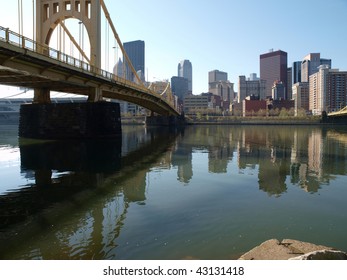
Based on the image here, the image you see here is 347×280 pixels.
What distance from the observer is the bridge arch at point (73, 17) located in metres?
48.9

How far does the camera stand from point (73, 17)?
50406mm

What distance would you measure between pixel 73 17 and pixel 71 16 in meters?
0.33

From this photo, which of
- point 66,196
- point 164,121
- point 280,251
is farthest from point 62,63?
point 164,121

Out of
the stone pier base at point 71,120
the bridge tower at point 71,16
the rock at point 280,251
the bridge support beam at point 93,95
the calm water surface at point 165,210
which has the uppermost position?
the bridge tower at point 71,16

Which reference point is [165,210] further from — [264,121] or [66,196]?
[264,121]

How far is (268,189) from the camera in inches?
685

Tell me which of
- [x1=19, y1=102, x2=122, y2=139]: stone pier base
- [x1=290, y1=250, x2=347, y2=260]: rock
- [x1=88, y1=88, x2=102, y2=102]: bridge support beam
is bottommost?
[x1=290, y1=250, x2=347, y2=260]: rock

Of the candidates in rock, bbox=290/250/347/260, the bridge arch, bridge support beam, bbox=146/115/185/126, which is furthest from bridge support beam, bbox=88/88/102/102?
bridge support beam, bbox=146/115/185/126

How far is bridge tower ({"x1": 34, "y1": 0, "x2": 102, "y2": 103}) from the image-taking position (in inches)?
1928

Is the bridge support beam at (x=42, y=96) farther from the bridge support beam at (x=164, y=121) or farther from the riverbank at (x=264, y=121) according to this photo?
the riverbank at (x=264, y=121)

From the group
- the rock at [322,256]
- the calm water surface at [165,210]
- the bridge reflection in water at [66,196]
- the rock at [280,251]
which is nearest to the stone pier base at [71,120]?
the bridge reflection in water at [66,196]

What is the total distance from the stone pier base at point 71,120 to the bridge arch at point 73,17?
7.25 m

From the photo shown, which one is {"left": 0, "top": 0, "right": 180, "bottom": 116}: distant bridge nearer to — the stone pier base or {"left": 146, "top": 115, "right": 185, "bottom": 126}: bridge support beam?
the stone pier base
